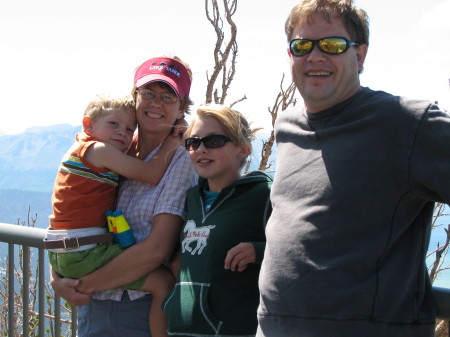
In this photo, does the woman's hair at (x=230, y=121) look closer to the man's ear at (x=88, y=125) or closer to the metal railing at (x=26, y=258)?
the man's ear at (x=88, y=125)

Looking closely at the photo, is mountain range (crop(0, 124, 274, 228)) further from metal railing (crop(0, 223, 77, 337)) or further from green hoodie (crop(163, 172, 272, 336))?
green hoodie (crop(163, 172, 272, 336))

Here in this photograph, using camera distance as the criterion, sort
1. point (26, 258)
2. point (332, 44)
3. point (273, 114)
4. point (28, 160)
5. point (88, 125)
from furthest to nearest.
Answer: point (28, 160) → point (273, 114) → point (26, 258) → point (88, 125) → point (332, 44)

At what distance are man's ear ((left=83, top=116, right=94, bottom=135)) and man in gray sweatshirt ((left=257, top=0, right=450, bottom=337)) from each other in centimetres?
124

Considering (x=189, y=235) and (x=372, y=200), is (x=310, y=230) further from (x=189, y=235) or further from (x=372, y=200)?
(x=189, y=235)

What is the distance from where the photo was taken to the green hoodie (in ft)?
6.95

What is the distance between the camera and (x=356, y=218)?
65.9 inches

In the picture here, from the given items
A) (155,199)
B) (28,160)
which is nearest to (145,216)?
(155,199)

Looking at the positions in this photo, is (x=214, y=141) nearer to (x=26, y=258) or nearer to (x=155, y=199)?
(x=155, y=199)

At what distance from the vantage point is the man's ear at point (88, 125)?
9.02 ft

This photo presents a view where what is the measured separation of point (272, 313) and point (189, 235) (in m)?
0.61

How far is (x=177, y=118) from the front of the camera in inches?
107

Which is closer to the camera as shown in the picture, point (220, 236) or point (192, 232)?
point (220, 236)

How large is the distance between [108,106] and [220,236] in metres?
0.92

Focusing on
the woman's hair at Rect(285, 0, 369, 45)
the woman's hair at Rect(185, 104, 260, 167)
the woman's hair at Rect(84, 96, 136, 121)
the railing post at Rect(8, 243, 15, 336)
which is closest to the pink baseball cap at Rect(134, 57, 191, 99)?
the woman's hair at Rect(84, 96, 136, 121)
